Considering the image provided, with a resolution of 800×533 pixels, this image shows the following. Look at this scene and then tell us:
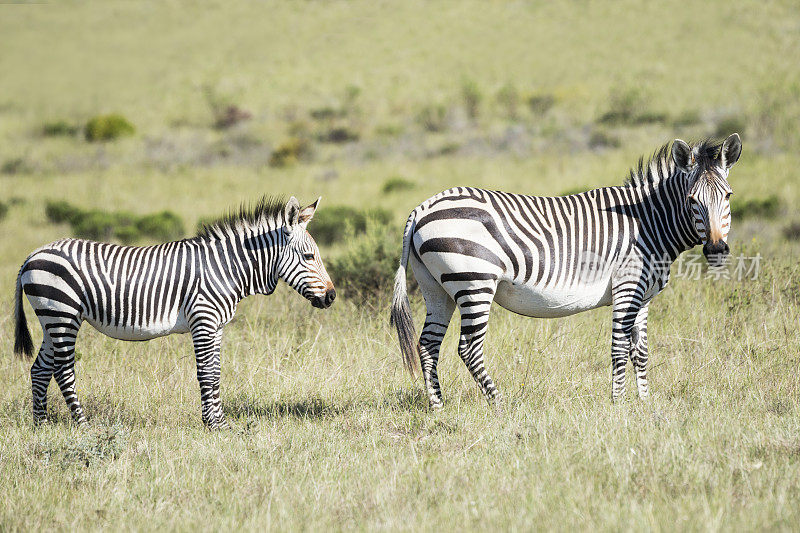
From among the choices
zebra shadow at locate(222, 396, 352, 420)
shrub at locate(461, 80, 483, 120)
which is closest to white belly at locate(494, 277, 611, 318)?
zebra shadow at locate(222, 396, 352, 420)

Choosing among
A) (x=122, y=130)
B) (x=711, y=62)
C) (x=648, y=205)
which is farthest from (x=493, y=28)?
(x=648, y=205)

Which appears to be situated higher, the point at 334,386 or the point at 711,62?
the point at 711,62

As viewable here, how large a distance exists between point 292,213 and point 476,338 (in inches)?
73.0

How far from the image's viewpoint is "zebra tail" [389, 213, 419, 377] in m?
5.93

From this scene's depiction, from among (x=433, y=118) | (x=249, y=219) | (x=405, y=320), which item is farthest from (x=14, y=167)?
(x=405, y=320)

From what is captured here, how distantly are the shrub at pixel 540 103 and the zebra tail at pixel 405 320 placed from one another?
32456 mm

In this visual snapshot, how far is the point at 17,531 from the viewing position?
162 inches

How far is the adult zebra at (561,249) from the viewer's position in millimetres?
5828

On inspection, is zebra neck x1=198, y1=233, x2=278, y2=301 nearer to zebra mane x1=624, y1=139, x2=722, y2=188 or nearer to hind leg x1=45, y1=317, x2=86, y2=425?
hind leg x1=45, y1=317, x2=86, y2=425

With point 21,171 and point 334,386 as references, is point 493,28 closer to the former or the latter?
point 21,171

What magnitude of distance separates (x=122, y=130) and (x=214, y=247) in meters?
29.8

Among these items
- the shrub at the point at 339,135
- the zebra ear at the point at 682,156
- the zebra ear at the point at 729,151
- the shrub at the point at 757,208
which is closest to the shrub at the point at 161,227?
the zebra ear at the point at 682,156

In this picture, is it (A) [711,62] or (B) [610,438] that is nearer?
(B) [610,438]

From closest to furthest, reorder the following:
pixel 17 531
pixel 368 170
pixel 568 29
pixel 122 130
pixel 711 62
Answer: pixel 17 531, pixel 368 170, pixel 122 130, pixel 711 62, pixel 568 29
